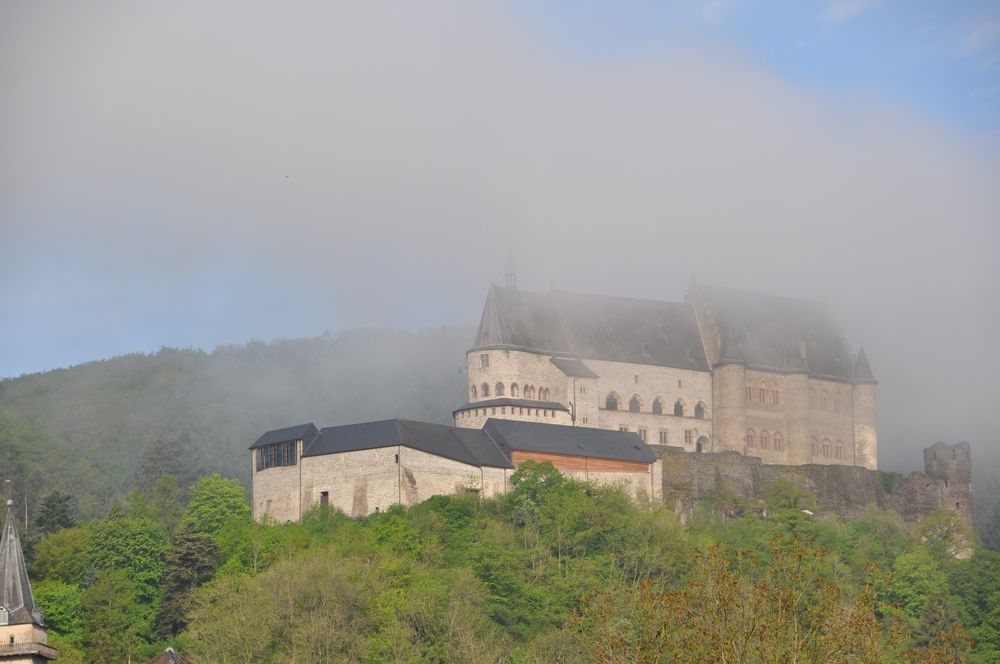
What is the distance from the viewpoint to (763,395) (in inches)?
3388

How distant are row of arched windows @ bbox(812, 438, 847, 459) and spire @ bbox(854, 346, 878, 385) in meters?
3.65

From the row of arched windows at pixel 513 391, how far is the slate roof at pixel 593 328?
1718 millimetres

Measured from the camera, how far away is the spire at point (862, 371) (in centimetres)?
8912

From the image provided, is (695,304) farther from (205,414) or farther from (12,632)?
(205,414)

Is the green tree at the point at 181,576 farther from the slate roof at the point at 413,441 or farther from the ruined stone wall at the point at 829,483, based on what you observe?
the ruined stone wall at the point at 829,483

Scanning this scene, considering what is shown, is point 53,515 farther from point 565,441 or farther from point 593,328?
point 593,328

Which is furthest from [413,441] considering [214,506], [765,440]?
[765,440]

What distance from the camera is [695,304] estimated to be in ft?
291

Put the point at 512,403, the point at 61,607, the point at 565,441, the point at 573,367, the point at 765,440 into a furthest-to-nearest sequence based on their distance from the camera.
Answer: the point at 765,440, the point at 573,367, the point at 512,403, the point at 565,441, the point at 61,607

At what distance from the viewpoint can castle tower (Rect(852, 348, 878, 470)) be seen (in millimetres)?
87500

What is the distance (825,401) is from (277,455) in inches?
1117

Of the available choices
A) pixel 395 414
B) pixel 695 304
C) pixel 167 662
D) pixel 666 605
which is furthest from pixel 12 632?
pixel 395 414

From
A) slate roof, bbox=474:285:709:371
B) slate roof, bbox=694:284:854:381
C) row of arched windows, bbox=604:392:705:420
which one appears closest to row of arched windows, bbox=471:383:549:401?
slate roof, bbox=474:285:709:371

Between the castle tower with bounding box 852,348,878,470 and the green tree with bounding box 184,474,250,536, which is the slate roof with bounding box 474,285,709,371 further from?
the green tree with bounding box 184,474,250,536
